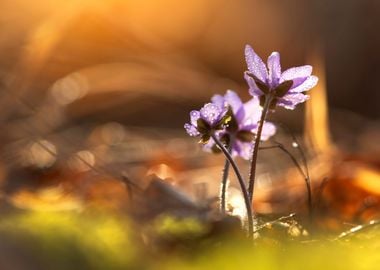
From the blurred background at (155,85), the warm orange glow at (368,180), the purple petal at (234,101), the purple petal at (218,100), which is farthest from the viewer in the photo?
the blurred background at (155,85)

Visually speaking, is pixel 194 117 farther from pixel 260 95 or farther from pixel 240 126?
pixel 240 126

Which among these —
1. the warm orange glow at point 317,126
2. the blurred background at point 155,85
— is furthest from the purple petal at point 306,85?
the warm orange glow at point 317,126

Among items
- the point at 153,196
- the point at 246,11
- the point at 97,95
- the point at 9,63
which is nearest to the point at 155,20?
the point at 246,11

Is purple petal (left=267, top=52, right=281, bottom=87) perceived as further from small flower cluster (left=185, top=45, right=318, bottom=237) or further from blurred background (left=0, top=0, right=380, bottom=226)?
blurred background (left=0, top=0, right=380, bottom=226)

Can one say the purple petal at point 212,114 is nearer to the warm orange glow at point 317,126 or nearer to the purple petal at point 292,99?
the purple petal at point 292,99

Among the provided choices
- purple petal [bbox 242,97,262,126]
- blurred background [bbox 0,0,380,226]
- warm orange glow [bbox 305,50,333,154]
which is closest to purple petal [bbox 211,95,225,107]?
purple petal [bbox 242,97,262,126]

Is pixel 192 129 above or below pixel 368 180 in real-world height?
below

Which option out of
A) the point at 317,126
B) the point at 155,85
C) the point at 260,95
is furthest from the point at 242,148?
the point at 155,85
